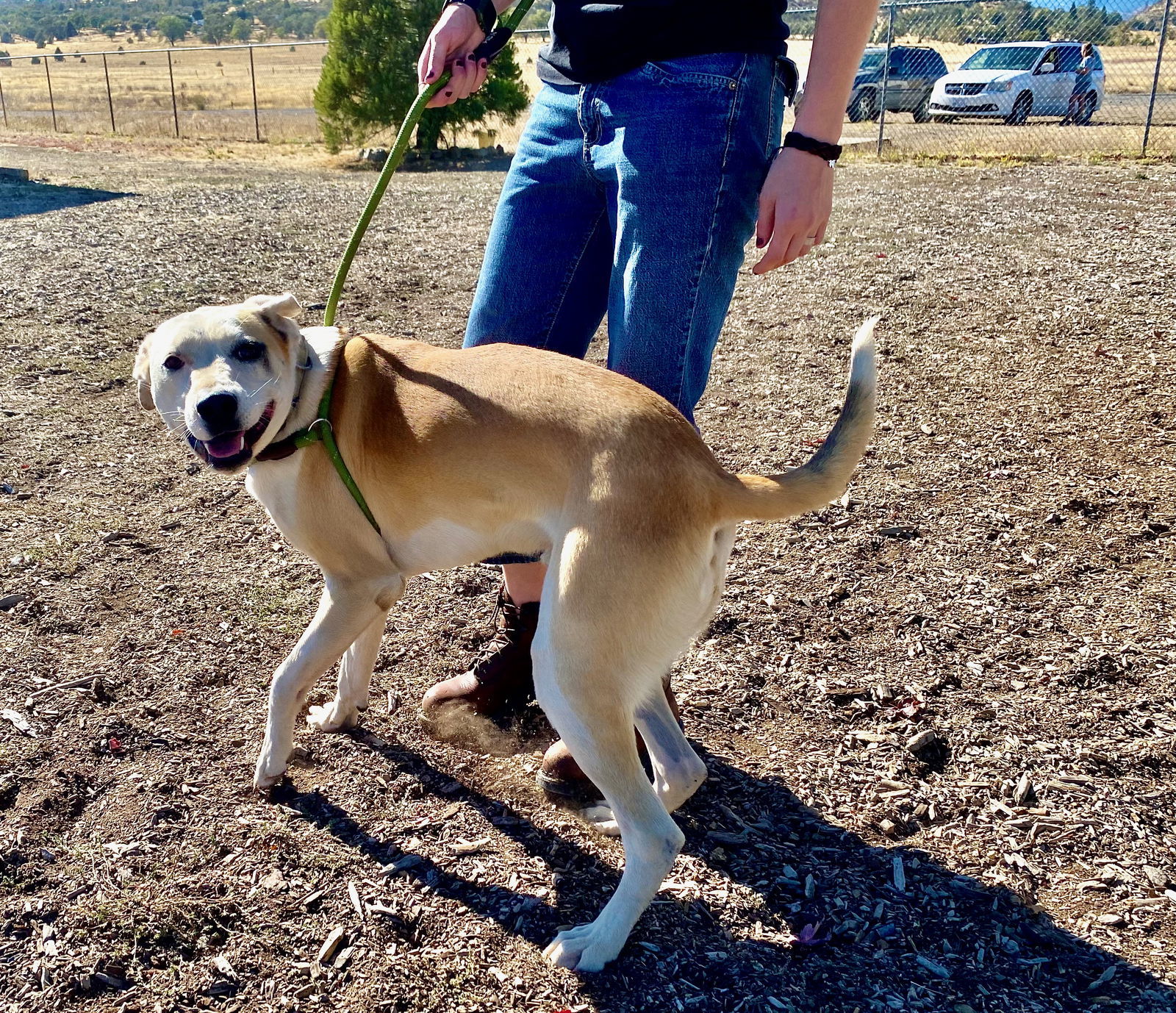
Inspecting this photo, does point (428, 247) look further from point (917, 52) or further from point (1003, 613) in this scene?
point (917, 52)

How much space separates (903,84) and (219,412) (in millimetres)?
19852

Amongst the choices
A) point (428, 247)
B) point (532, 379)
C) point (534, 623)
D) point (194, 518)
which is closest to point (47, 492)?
point (194, 518)

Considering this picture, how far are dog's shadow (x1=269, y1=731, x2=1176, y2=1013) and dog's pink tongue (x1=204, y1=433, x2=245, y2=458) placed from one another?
3.22 feet

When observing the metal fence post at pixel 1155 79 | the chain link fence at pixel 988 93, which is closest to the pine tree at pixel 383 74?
the chain link fence at pixel 988 93

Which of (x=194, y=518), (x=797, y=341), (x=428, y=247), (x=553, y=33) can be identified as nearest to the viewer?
(x=553, y=33)

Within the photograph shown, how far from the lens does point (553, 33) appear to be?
263cm

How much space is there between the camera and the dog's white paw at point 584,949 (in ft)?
7.48

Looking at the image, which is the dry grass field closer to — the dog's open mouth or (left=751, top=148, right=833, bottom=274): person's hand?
(left=751, top=148, right=833, bottom=274): person's hand

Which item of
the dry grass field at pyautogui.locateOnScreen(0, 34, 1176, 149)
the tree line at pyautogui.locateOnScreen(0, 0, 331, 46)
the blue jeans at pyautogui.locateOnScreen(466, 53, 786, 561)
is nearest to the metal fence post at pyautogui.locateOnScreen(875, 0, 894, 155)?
the dry grass field at pyautogui.locateOnScreen(0, 34, 1176, 149)

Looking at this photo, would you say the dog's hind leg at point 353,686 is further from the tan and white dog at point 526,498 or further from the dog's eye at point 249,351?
the dog's eye at point 249,351

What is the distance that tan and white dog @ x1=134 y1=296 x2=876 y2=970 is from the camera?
2248mm

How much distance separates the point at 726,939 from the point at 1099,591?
2085mm

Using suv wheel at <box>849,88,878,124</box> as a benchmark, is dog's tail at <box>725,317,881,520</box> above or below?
above

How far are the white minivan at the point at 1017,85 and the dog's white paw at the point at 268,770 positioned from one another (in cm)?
1707
